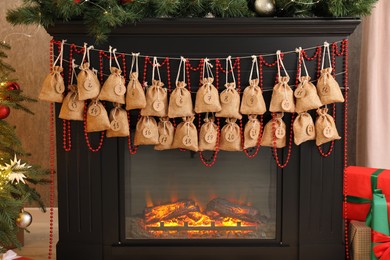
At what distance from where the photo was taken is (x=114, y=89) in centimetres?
242

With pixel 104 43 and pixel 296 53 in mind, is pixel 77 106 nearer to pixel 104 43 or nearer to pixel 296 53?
pixel 104 43

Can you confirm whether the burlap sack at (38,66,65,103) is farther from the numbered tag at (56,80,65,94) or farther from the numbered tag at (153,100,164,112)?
the numbered tag at (153,100,164,112)

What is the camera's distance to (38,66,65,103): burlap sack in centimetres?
245

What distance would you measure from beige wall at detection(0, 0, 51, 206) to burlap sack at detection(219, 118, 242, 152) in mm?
1307

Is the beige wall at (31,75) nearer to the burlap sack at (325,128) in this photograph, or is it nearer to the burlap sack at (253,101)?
the burlap sack at (253,101)

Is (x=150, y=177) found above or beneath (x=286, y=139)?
beneath

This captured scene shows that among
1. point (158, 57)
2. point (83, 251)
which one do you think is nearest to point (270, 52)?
point (158, 57)

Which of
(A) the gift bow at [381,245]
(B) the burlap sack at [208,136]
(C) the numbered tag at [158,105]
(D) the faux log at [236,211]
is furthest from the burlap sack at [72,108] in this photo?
(A) the gift bow at [381,245]

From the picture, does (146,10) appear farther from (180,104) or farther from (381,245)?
(381,245)

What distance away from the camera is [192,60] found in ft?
8.22

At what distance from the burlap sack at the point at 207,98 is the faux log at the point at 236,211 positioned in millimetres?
479

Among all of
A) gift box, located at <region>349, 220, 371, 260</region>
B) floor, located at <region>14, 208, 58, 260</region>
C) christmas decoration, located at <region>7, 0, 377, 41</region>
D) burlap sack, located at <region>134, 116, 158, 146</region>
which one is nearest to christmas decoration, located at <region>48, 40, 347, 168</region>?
burlap sack, located at <region>134, 116, 158, 146</region>

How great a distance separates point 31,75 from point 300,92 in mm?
1662

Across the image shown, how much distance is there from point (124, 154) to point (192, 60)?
0.54 meters
